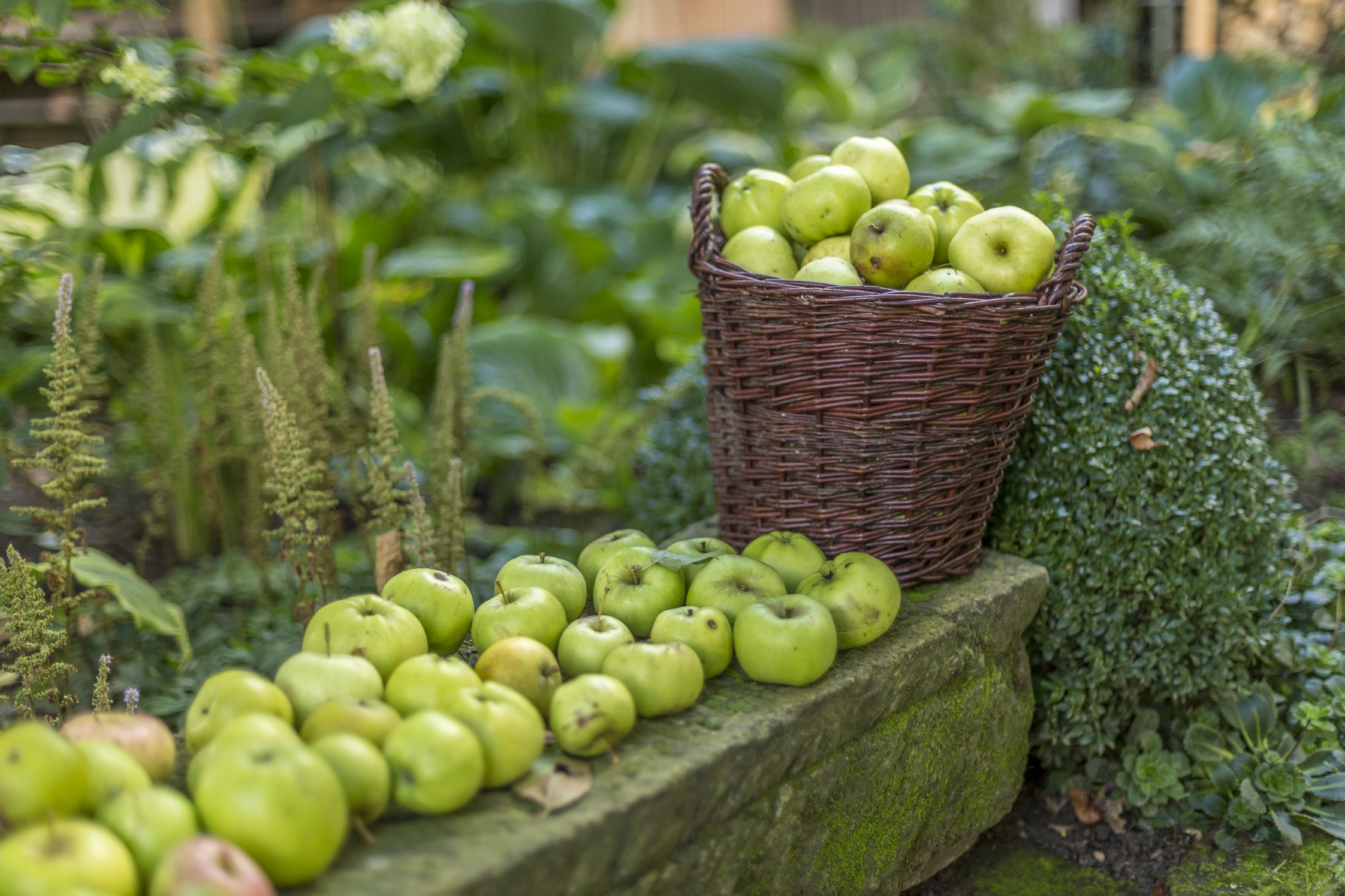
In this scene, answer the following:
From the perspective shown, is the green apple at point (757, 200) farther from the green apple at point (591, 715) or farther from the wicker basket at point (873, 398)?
the green apple at point (591, 715)

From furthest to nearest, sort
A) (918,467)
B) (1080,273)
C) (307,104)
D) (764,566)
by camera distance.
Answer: (307,104)
(1080,273)
(918,467)
(764,566)

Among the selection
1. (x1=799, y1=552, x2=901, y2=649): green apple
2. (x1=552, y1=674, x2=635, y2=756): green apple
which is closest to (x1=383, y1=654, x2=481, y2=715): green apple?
(x1=552, y1=674, x2=635, y2=756): green apple

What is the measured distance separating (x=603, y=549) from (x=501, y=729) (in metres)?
0.58

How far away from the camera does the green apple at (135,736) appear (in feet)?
3.86

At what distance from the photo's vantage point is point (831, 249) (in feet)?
6.06

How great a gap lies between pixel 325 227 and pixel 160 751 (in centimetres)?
211

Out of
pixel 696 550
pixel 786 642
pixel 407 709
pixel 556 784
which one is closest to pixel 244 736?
pixel 407 709

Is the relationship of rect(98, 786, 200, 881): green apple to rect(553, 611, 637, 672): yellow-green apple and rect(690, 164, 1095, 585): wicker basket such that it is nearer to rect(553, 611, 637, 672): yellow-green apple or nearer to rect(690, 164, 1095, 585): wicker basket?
rect(553, 611, 637, 672): yellow-green apple

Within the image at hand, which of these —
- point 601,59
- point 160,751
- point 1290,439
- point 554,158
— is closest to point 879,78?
point 601,59

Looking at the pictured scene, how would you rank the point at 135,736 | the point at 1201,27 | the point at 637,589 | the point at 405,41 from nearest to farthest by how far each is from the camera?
the point at 135,736, the point at 637,589, the point at 405,41, the point at 1201,27

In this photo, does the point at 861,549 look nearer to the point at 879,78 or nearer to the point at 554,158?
the point at 554,158

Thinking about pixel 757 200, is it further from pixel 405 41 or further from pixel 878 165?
pixel 405 41

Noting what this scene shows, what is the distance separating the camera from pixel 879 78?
7.46 meters

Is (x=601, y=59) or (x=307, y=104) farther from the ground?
(x=601, y=59)
